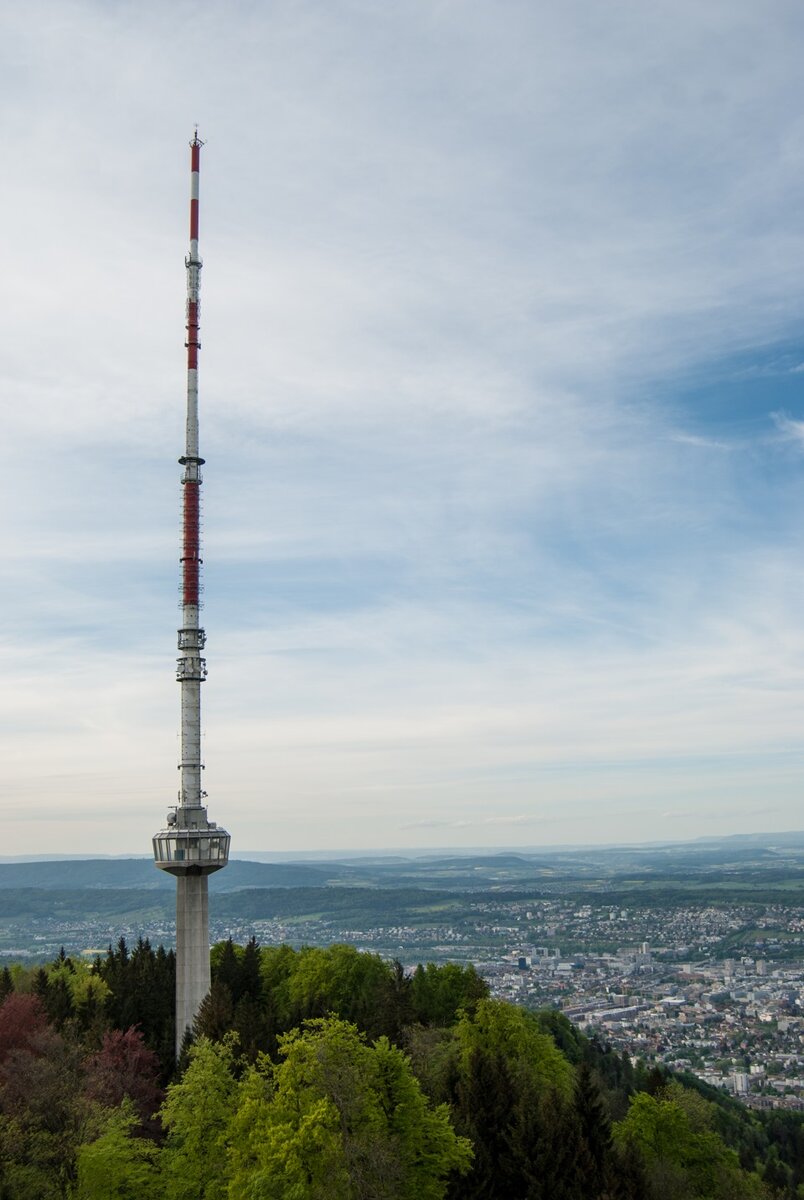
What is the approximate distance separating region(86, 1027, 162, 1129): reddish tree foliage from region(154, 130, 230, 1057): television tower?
894cm

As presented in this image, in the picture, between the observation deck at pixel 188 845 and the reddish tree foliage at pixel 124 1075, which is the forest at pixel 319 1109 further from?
the observation deck at pixel 188 845

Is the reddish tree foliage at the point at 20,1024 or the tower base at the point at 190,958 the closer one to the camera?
the reddish tree foliage at the point at 20,1024

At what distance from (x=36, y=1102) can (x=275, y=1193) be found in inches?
889

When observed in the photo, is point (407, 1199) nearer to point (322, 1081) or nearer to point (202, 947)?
point (322, 1081)

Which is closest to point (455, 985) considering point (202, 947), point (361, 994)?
point (361, 994)

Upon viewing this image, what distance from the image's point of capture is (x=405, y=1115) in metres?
50.4

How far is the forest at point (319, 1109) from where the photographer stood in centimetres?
4709

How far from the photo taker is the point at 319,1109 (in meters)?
44.6

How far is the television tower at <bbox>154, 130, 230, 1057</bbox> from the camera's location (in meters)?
86.3

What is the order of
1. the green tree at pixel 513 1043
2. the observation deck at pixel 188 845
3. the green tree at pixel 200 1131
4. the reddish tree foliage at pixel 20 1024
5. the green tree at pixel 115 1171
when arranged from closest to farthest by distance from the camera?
1. the green tree at pixel 115 1171
2. the green tree at pixel 200 1131
3. the green tree at pixel 513 1043
4. the reddish tree foliage at pixel 20 1024
5. the observation deck at pixel 188 845

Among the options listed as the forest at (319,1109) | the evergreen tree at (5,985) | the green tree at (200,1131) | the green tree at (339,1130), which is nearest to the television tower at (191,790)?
the forest at (319,1109)

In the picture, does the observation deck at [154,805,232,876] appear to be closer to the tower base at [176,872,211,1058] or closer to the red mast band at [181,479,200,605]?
the tower base at [176,872,211,1058]

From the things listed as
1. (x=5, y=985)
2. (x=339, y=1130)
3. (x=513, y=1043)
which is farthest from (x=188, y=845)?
(x=339, y=1130)

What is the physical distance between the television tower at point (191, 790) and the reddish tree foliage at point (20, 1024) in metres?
10.9
